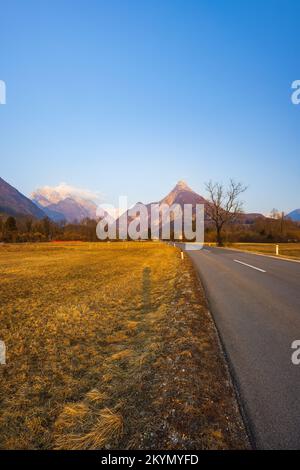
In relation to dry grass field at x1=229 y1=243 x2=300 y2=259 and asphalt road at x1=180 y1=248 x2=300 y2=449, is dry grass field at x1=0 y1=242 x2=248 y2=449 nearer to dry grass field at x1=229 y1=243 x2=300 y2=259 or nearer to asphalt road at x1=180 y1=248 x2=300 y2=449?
asphalt road at x1=180 y1=248 x2=300 y2=449

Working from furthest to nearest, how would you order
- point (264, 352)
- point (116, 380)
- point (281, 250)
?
1. point (281, 250)
2. point (264, 352)
3. point (116, 380)

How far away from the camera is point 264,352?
4535mm

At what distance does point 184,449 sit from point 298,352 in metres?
2.95

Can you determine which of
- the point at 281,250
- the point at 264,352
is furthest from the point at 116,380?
the point at 281,250

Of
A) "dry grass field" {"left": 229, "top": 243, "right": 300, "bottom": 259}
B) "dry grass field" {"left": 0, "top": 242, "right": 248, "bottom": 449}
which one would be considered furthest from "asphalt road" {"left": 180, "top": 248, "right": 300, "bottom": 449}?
"dry grass field" {"left": 229, "top": 243, "right": 300, "bottom": 259}

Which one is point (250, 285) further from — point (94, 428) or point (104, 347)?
point (94, 428)

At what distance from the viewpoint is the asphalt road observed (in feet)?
9.30

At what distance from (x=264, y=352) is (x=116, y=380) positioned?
254 centimetres

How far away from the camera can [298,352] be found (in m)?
4.53

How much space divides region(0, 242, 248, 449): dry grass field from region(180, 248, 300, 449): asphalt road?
0.24 m

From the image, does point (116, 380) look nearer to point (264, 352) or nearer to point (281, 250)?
point (264, 352)

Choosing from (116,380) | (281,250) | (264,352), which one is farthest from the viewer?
(281,250)
